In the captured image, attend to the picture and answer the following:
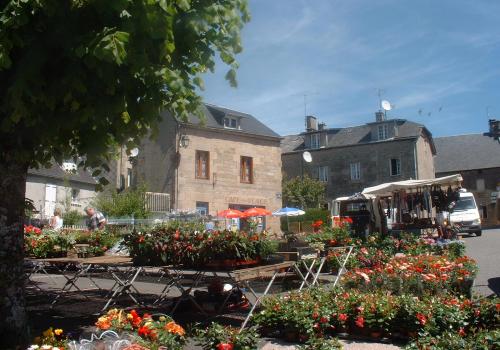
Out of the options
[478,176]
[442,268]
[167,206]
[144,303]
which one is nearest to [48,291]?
[144,303]

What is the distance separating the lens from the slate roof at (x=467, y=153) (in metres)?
49.7

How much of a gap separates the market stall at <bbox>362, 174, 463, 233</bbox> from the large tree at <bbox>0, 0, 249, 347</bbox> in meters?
11.1

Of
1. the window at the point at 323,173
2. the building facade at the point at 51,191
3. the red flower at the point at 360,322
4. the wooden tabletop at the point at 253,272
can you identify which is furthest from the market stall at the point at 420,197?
the window at the point at 323,173

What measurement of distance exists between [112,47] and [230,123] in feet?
87.2

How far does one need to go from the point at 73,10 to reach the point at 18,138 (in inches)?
55.4

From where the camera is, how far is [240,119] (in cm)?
3070

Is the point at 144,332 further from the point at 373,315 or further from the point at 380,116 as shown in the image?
the point at 380,116

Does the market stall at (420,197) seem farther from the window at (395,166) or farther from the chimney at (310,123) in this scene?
the chimney at (310,123)

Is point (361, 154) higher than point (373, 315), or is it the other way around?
point (361, 154)

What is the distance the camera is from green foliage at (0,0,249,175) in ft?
12.6

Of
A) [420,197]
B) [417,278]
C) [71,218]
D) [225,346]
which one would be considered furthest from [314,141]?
[225,346]

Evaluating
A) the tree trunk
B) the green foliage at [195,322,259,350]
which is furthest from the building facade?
the green foliage at [195,322,259,350]

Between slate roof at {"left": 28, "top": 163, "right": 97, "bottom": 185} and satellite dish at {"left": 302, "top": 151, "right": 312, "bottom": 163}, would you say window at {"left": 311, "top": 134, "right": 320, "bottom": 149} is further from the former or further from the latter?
slate roof at {"left": 28, "top": 163, "right": 97, "bottom": 185}

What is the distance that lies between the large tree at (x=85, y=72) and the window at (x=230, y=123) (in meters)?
24.6
